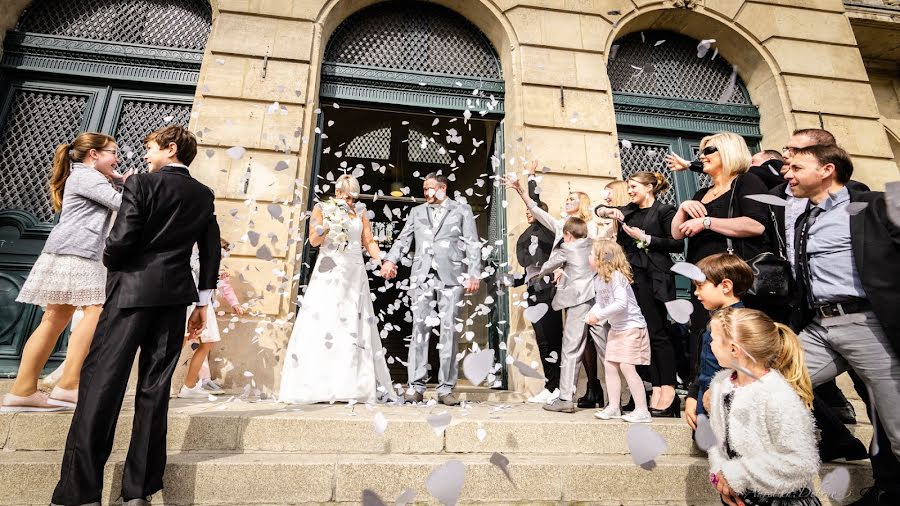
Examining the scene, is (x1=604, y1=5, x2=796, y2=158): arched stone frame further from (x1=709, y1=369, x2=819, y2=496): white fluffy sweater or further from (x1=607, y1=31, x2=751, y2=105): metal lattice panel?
(x1=709, y1=369, x2=819, y2=496): white fluffy sweater

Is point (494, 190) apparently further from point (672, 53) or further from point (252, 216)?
point (672, 53)

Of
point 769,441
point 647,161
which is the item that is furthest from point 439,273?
point 647,161

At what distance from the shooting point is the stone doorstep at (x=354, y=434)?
277 cm

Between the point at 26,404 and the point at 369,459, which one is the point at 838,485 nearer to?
the point at 369,459

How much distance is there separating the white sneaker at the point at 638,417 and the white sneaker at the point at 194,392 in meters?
3.52

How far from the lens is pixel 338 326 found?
13.9ft

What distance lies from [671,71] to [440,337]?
18.0 feet

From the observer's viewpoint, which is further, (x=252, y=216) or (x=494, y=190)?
(x=494, y=190)

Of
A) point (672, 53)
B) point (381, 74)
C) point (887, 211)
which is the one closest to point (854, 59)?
point (672, 53)

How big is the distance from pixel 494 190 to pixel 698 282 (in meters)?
3.68

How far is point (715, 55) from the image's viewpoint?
6883 millimetres

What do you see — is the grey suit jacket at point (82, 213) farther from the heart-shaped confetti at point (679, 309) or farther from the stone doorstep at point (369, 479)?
the heart-shaped confetti at point (679, 309)

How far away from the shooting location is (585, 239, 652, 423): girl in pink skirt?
3402 millimetres

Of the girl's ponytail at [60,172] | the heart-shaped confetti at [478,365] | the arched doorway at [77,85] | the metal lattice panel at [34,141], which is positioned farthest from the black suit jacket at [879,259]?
the metal lattice panel at [34,141]
